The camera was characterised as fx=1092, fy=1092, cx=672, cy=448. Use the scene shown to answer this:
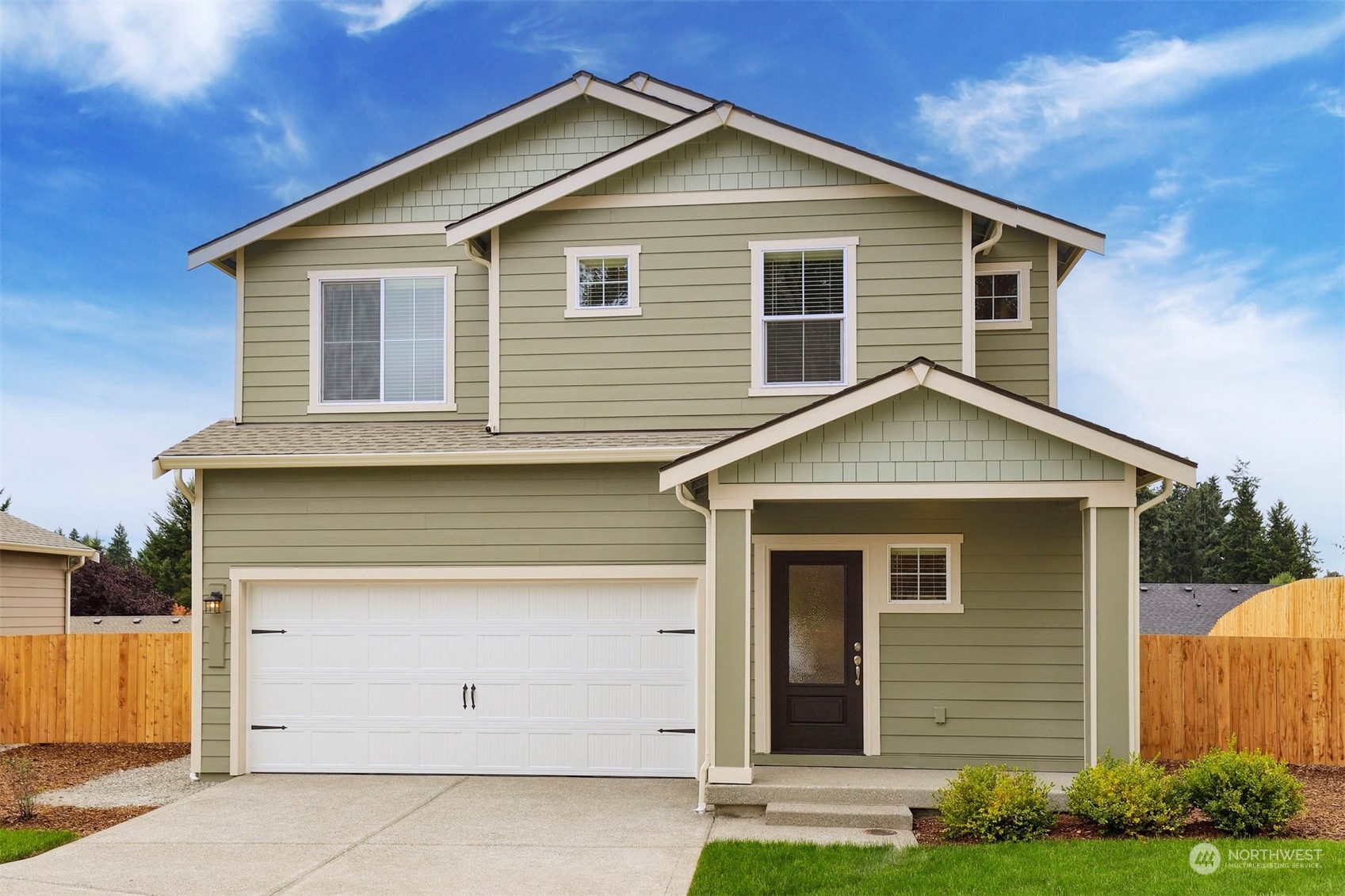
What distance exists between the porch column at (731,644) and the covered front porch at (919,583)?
1 cm

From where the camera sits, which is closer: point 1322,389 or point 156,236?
point 1322,389

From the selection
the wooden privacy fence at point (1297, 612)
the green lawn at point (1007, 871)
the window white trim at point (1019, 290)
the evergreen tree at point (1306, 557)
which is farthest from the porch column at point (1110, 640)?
the evergreen tree at point (1306, 557)

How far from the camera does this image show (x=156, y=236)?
28.0 meters

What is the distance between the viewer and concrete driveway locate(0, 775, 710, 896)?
23.2 feet

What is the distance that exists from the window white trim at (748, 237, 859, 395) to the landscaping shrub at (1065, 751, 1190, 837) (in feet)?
13.6

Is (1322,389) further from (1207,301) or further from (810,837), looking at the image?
(810,837)

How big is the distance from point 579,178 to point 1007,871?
7190mm

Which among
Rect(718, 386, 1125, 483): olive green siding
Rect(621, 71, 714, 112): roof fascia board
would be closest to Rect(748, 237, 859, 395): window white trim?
Rect(718, 386, 1125, 483): olive green siding

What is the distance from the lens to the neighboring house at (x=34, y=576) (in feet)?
57.0

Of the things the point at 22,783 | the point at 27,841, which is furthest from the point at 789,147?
the point at 22,783

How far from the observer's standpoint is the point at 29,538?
58.5ft

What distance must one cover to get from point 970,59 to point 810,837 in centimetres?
1875

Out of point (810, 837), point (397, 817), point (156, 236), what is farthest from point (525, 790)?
point (156, 236)

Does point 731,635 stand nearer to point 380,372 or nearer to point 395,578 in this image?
point 395,578
